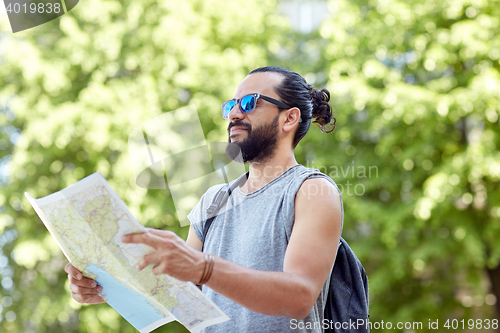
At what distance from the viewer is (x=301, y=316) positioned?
1272 mm

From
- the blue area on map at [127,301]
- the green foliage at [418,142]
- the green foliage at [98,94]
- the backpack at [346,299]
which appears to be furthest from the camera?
the green foliage at [98,94]

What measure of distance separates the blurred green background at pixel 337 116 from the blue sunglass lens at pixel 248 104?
4.82 metres

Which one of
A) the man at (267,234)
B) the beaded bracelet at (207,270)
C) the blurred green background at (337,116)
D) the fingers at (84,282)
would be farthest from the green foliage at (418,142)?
the beaded bracelet at (207,270)

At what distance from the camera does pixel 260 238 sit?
162cm

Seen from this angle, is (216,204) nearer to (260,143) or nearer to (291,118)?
(260,143)

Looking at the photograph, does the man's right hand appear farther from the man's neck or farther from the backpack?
the backpack

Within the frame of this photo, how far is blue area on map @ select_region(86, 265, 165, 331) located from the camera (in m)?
1.41

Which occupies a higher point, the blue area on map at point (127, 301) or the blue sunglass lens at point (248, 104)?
the blue sunglass lens at point (248, 104)

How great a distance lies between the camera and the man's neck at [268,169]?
1834mm

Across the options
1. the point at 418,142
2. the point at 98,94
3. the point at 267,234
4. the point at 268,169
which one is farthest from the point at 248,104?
the point at 98,94

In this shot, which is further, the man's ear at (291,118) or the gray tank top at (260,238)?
the man's ear at (291,118)

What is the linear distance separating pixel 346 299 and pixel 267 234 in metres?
0.38

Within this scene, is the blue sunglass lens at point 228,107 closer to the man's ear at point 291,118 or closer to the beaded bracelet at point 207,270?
the man's ear at point 291,118

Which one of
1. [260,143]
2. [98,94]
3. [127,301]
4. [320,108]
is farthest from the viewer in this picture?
[98,94]
